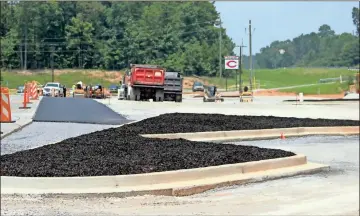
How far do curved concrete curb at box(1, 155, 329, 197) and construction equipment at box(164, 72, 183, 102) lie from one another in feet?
122

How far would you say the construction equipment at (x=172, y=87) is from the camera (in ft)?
159

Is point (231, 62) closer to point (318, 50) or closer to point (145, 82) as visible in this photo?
point (318, 50)

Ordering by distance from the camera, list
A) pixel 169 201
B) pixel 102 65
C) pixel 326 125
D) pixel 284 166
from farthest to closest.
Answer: pixel 102 65
pixel 326 125
pixel 284 166
pixel 169 201

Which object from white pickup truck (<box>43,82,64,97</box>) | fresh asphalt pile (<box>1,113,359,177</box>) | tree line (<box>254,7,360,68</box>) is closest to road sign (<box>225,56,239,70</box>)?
tree line (<box>254,7,360,68</box>)

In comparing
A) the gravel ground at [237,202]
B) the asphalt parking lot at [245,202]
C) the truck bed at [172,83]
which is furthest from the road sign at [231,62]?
the gravel ground at [237,202]

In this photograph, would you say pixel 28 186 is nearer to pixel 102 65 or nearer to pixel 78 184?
pixel 78 184

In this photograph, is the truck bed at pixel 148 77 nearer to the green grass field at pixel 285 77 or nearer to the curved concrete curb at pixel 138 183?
the green grass field at pixel 285 77

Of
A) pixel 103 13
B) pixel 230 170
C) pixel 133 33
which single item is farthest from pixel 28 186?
pixel 103 13

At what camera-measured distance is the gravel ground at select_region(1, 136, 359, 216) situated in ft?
27.4

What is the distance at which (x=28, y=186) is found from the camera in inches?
369

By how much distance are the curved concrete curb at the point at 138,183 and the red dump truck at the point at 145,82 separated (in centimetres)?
3647

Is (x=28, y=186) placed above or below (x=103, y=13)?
below

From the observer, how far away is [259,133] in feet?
64.3

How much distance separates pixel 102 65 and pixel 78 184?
63.2m
